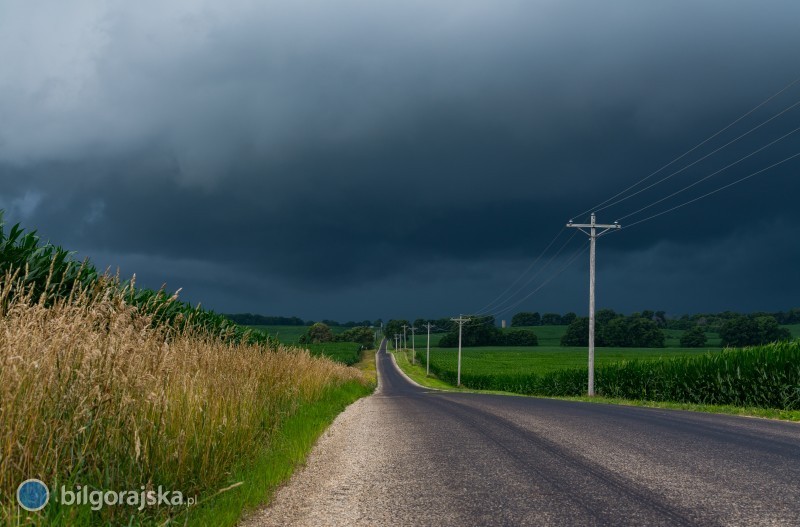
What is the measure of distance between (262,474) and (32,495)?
2.58 meters

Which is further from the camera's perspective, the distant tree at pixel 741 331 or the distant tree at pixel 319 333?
the distant tree at pixel 319 333

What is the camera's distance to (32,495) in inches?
159

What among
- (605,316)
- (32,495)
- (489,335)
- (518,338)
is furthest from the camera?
(489,335)

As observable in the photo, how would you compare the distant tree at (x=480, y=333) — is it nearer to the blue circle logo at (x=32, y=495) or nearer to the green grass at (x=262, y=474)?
the green grass at (x=262, y=474)

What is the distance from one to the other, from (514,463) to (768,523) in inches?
118

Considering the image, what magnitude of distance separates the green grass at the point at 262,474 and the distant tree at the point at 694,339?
140 metres

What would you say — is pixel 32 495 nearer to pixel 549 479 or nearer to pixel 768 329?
pixel 549 479

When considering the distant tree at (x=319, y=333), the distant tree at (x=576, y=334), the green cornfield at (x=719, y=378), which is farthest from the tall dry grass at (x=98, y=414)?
the distant tree at (x=319, y=333)

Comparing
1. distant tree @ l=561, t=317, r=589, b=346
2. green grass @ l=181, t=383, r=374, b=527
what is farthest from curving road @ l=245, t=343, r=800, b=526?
distant tree @ l=561, t=317, r=589, b=346

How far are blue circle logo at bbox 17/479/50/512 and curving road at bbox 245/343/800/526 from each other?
1.59 metres

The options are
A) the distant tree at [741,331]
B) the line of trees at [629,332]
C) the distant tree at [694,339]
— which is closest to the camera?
the distant tree at [741,331]

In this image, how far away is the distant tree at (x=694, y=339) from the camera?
132 meters

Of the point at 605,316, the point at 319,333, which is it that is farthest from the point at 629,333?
the point at 319,333

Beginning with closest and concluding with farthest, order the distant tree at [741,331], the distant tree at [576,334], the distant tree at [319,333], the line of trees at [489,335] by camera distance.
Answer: the distant tree at [741,331], the distant tree at [576,334], the line of trees at [489,335], the distant tree at [319,333]
